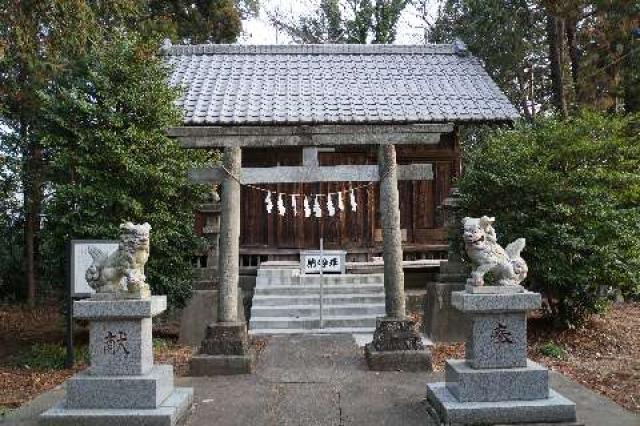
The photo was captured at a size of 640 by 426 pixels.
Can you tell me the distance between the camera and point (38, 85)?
12.6 m

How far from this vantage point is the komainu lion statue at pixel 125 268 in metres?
6.19

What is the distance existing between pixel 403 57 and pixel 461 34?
481cm

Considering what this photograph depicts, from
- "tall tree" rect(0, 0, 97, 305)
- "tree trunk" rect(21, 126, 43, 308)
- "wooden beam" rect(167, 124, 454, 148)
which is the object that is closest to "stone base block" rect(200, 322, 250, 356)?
"wooden beam" rect(167, 124, 454, 148)

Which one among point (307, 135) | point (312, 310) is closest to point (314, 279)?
point (312, 310)

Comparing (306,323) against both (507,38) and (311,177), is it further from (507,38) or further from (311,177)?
(507,38)

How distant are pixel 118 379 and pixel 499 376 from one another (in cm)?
388

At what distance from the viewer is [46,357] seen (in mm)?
9852

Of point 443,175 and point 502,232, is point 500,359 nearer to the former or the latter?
point 502,232

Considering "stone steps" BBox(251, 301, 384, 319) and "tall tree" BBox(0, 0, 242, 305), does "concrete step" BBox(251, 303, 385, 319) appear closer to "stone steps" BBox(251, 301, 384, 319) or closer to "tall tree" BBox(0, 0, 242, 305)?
"stone steps" BBox(251, 301, 384, 319)

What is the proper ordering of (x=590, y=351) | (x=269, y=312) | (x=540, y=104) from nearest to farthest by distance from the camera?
(x=590, y=351) → (x=269, y=312) → (x=540, y=104)

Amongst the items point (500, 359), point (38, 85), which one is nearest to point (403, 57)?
point (38, 85)

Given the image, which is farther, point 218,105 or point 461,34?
point 461,34

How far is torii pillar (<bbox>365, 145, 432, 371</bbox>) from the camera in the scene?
27.2 ft

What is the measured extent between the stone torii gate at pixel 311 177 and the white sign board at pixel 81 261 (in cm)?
172
